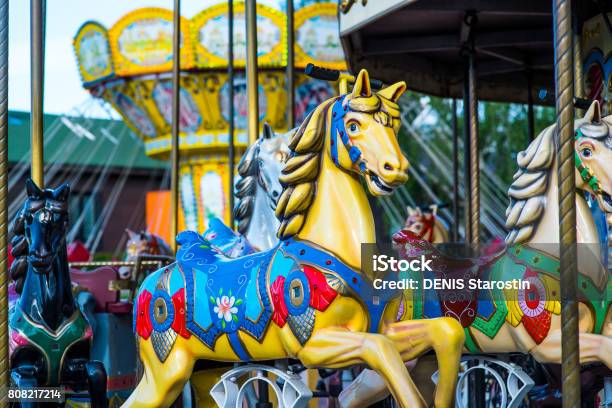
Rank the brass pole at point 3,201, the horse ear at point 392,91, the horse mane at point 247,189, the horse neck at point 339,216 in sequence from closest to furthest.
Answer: the brass pole at point 3,201, the horse neck at point 339,216, the horse ear at point 392,91, the horse mane at point 247,189

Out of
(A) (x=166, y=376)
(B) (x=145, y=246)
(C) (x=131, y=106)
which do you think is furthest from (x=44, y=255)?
(C) (x=131, y=106)

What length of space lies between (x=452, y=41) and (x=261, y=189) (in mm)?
2551

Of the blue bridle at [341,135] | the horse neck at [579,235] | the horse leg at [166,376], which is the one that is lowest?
the horse leg at [166,376]

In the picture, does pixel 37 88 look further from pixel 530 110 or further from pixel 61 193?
pixel 530 110

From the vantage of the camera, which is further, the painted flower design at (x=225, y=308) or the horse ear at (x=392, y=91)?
the painted flower design at (x=225, y=308)

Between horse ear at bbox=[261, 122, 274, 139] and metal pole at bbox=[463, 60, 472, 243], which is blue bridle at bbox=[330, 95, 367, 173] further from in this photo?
metal pole at bbox=[463, 60, 472, 243]

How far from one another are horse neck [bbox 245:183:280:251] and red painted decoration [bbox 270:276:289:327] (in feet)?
6.38

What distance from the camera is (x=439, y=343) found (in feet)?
13.7

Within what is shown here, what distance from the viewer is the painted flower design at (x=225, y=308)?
450 cm

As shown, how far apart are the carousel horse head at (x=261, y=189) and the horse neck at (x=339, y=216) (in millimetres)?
1964

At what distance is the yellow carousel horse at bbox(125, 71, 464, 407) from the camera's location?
4.15 metres

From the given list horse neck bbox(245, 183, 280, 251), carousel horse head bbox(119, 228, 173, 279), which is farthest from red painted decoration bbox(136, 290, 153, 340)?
carousel horse head bbox(119, 228, 173, 279)

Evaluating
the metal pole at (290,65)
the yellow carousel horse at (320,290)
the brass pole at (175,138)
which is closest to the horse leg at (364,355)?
the yellow carousel horse at (320,290)

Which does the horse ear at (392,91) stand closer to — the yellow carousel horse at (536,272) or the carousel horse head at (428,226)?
the yellow carousel horse at (536,272)
